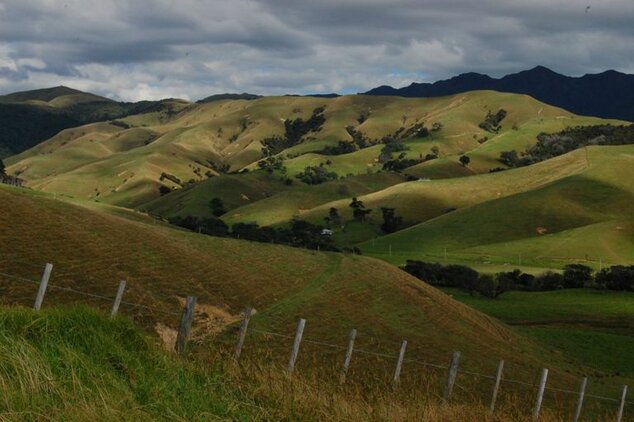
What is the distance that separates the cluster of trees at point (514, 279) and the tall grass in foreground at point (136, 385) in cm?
9625

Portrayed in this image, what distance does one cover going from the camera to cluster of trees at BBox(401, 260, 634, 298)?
107500mm

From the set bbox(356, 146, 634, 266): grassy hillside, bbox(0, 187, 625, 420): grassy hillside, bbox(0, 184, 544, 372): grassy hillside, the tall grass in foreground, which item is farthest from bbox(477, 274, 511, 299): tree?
the tall grass in foreground

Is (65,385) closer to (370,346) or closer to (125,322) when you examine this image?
(125,322)

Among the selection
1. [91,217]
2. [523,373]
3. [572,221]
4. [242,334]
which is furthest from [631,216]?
[242,334]

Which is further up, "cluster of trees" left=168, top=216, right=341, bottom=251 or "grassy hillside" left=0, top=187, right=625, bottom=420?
"grassy hillside" left=0, top=187, right=625, bottom=420

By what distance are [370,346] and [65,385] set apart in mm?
37645

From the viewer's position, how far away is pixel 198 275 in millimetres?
51156

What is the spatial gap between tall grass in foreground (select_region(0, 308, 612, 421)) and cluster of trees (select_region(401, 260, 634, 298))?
316 feet

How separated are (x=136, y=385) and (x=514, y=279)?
116684mm

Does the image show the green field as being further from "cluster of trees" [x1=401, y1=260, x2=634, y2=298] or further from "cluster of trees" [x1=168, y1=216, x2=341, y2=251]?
"cluster of trees" [x1=168, y1=216, x2=341, y2=251]

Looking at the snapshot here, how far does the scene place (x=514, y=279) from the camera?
11956 centimetres

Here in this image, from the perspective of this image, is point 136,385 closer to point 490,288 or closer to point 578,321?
point 578,321

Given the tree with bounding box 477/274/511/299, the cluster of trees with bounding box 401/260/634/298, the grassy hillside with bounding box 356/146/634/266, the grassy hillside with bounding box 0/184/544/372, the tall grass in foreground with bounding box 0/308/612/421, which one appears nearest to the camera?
the tall grass in foreground with bounding box 0/308/612/421

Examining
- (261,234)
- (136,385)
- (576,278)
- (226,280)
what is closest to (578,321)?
(576,278)
